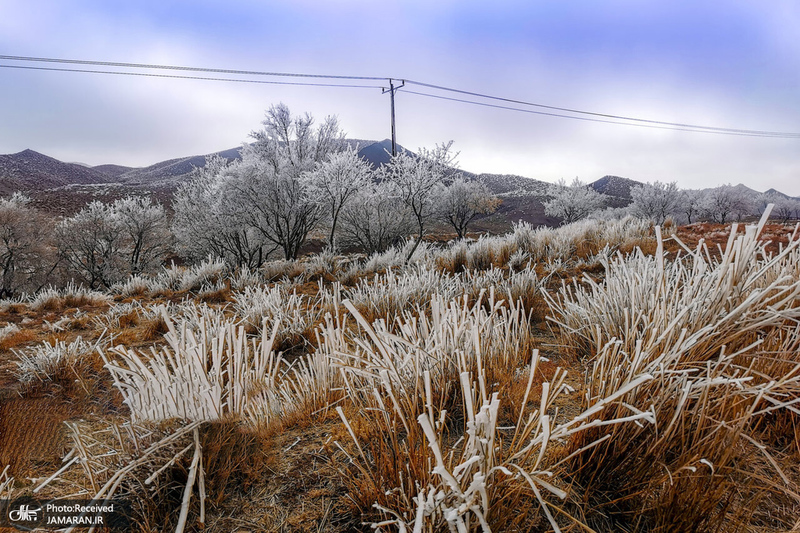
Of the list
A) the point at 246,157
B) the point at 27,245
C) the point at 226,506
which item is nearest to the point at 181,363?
the point at 226,506

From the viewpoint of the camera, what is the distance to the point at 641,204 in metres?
41.5

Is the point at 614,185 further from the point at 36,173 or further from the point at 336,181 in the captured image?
the point at 36,173

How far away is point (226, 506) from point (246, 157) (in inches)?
669

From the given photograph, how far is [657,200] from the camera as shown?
4066 cm

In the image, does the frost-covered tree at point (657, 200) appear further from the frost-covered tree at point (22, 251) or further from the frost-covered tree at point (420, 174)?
the frost-covered tree at point (22, 251)

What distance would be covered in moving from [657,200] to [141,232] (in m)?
49.3

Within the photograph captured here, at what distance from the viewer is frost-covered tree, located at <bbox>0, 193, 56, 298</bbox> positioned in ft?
53.9

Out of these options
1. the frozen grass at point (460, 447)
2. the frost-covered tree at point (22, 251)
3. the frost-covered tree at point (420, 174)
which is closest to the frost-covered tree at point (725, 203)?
the frost-covered tree at point (420, 174)

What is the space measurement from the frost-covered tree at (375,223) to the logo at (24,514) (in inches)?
653

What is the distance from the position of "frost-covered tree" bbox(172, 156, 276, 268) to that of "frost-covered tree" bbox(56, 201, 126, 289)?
338 centimetres

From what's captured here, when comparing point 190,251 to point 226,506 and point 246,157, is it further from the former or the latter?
point 226,506

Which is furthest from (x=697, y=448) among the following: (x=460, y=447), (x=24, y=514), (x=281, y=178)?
(x=281, y=178)

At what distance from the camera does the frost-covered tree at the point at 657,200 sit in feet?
132

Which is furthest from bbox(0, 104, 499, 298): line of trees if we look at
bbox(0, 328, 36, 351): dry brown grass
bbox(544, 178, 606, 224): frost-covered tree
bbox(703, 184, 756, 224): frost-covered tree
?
bbox(703, 184, 756, 224): frost-covered tree
